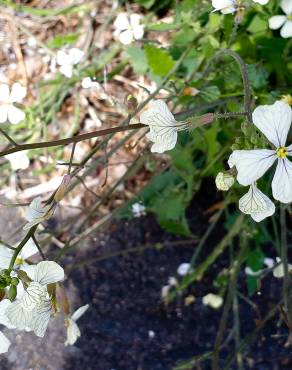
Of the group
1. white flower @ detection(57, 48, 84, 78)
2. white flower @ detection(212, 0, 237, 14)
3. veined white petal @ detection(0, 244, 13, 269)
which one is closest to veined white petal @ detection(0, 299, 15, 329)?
veined white petal @ detection(0, 244, 13, 269)

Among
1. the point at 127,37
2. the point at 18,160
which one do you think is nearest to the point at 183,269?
the point at 18,160

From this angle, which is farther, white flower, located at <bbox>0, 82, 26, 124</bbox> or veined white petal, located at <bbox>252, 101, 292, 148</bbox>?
white flower, located at <bbox>0, 82, 26, 124</bbox>

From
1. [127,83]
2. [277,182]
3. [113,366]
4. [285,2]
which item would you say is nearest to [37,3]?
[127,83]

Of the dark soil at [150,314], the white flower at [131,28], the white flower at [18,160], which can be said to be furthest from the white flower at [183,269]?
the white flower at [131,28]

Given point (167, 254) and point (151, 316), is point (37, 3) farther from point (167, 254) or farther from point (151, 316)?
point (151, 316)

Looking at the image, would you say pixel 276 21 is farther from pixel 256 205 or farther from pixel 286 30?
pixel 256 205

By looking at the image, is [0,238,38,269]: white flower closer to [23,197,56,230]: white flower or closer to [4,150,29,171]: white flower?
[23,197,56,230]: white flower
